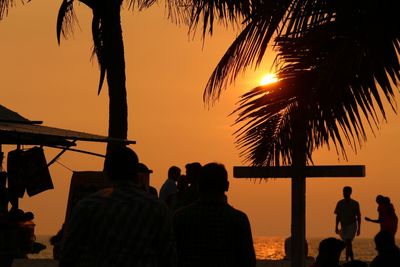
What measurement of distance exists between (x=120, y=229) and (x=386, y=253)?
122 inches

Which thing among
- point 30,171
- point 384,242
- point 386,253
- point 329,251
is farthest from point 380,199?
point 329,251

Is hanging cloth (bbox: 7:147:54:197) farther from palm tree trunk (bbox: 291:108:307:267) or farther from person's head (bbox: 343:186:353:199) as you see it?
person's head (bbox: 343:186:353:199)

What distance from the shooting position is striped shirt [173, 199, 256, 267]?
7.99 m

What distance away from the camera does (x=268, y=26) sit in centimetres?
1089

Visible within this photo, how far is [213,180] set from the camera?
317 inches

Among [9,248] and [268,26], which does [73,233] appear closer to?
[268,26]

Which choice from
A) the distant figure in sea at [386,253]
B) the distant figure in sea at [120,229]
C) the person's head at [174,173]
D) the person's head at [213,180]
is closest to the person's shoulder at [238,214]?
the person's head at [213,180]

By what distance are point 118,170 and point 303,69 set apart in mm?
4408

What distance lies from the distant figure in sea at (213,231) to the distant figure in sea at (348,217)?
15621 millimetres

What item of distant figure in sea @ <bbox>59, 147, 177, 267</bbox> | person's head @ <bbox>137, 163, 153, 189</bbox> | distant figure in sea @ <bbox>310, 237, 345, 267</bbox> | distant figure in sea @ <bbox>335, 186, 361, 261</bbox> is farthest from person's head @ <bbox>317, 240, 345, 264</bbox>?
distant figure in sea @ <bbox>335, 186, 361, 261</bbox>

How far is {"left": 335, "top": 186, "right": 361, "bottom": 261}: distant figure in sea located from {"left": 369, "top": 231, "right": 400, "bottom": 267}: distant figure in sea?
13789 mm

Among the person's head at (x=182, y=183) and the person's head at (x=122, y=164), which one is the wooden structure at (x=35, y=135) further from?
the person's head at (x=122, y=164)

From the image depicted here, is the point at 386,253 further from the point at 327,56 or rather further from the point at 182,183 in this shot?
the point at 182,183

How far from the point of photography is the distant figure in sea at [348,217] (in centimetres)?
2352
